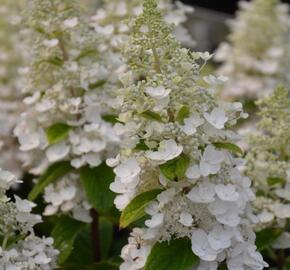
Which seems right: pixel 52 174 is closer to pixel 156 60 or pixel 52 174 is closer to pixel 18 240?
pixel 18 240

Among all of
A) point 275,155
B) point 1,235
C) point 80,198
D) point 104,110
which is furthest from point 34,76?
point 275,155

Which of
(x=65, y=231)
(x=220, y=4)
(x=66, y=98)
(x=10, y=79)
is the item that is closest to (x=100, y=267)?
(x=65, y=231)

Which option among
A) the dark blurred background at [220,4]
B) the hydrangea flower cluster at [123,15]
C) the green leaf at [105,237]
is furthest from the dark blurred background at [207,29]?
the green leaf at [105,237]

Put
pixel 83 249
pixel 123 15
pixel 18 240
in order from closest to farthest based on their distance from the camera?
pixel 18 240 < pixel 83 249 < pixel 123 15

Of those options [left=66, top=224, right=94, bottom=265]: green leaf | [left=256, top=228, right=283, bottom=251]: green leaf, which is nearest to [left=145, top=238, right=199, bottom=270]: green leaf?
[left=256, top=228, right=283, bottom=251]: green leaf

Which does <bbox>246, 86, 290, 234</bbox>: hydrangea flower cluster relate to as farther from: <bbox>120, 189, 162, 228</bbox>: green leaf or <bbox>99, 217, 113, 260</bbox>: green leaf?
<bbox>99, 217, 113, 260</bbox>: green leaf

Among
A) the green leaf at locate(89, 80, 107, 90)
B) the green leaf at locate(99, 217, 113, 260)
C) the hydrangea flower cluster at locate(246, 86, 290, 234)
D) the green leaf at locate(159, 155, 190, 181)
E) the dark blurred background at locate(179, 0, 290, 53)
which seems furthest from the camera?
the dark blurred background at locate(179, 0, 290, 53)

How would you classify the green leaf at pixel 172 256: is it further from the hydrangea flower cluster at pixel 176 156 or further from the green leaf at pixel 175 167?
the green leaf at pixel 175 167
